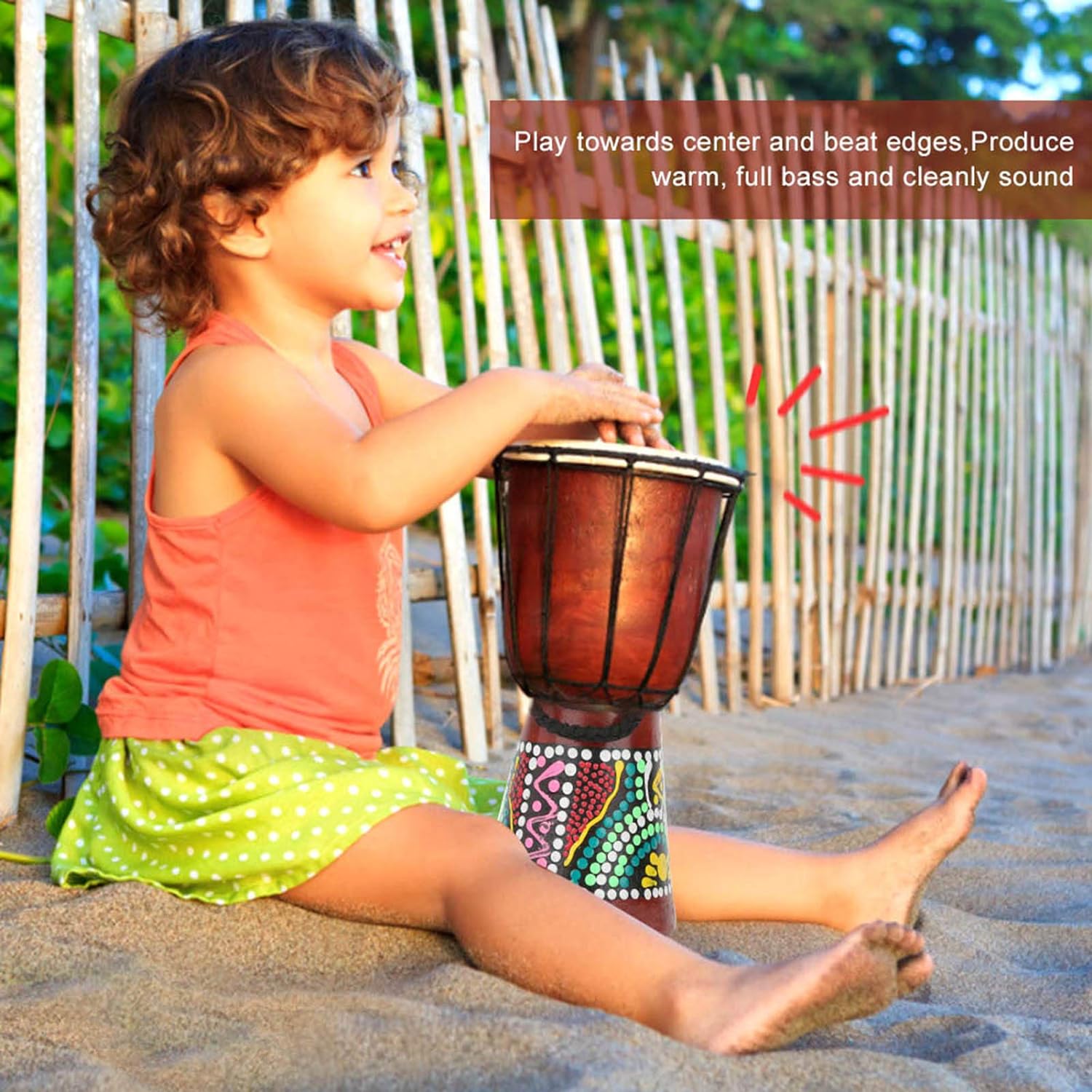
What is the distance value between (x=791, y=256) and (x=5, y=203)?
10.0ft

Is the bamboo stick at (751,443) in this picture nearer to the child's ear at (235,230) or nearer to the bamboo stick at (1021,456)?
the bamboo stick at (1021,456)

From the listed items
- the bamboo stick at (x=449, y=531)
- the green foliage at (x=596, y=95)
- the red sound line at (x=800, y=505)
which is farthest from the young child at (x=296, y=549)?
the red sound line at (x=800, y=505)

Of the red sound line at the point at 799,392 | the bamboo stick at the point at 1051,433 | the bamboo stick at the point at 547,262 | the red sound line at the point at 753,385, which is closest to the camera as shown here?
the bamboo stick at the point at 547,262

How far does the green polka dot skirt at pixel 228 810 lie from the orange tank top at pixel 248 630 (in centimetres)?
4

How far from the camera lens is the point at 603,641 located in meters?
2.21

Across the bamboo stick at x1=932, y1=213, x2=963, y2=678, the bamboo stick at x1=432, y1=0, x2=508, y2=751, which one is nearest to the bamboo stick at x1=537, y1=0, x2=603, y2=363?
the bamboo stick at x1=432, y1=0, x2=508, y2=751

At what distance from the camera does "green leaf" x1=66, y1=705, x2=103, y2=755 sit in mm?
2717

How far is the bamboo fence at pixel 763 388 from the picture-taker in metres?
2.76

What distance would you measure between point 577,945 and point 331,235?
112 centimetres

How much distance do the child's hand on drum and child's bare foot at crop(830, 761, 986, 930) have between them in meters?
0.72

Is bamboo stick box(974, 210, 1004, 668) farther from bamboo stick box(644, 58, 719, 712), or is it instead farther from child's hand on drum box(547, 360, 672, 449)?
child's hand on drum box(547, 360, 672, 449)

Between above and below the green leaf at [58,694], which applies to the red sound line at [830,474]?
above

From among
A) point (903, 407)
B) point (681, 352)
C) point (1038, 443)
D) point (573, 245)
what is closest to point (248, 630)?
point (573, 245)

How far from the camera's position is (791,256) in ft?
16.2
